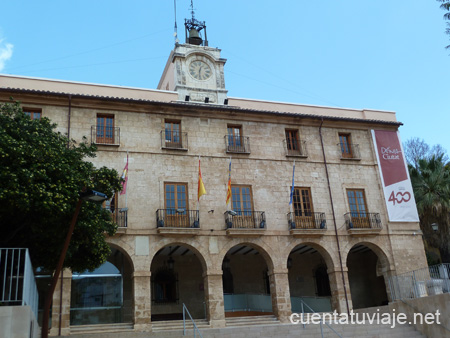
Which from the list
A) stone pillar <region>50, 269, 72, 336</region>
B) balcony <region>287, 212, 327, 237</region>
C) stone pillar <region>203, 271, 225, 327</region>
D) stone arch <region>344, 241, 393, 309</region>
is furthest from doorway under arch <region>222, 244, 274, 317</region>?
stone pillar <region>50, 269, 72, 336</region>

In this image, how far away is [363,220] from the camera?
2300cm

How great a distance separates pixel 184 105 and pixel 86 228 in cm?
1041

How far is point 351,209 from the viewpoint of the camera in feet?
76.3

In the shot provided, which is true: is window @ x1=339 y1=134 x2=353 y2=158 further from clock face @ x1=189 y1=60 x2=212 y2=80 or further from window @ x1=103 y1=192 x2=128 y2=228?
window @ x1=103 y1=192 x2=128 y2=228

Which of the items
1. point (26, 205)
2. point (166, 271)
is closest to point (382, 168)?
point (166, 271)

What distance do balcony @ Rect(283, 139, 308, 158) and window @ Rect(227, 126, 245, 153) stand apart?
89.7 inches

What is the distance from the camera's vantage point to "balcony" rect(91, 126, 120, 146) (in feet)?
67.9

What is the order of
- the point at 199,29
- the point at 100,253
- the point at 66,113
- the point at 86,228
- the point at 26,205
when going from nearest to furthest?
the point at 26,205, the point at 86,228, the point at 100,253, the point at 66,113, the point at 199,29

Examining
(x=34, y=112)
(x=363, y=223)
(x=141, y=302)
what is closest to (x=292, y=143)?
(x=363, y=223)

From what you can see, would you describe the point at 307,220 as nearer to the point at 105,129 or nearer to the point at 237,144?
the point at 237,144

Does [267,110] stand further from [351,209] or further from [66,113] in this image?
[66,113]

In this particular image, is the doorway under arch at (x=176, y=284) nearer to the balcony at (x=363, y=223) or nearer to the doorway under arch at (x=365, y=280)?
the balcony at (x=363, y=223)

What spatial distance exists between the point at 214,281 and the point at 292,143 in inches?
325
